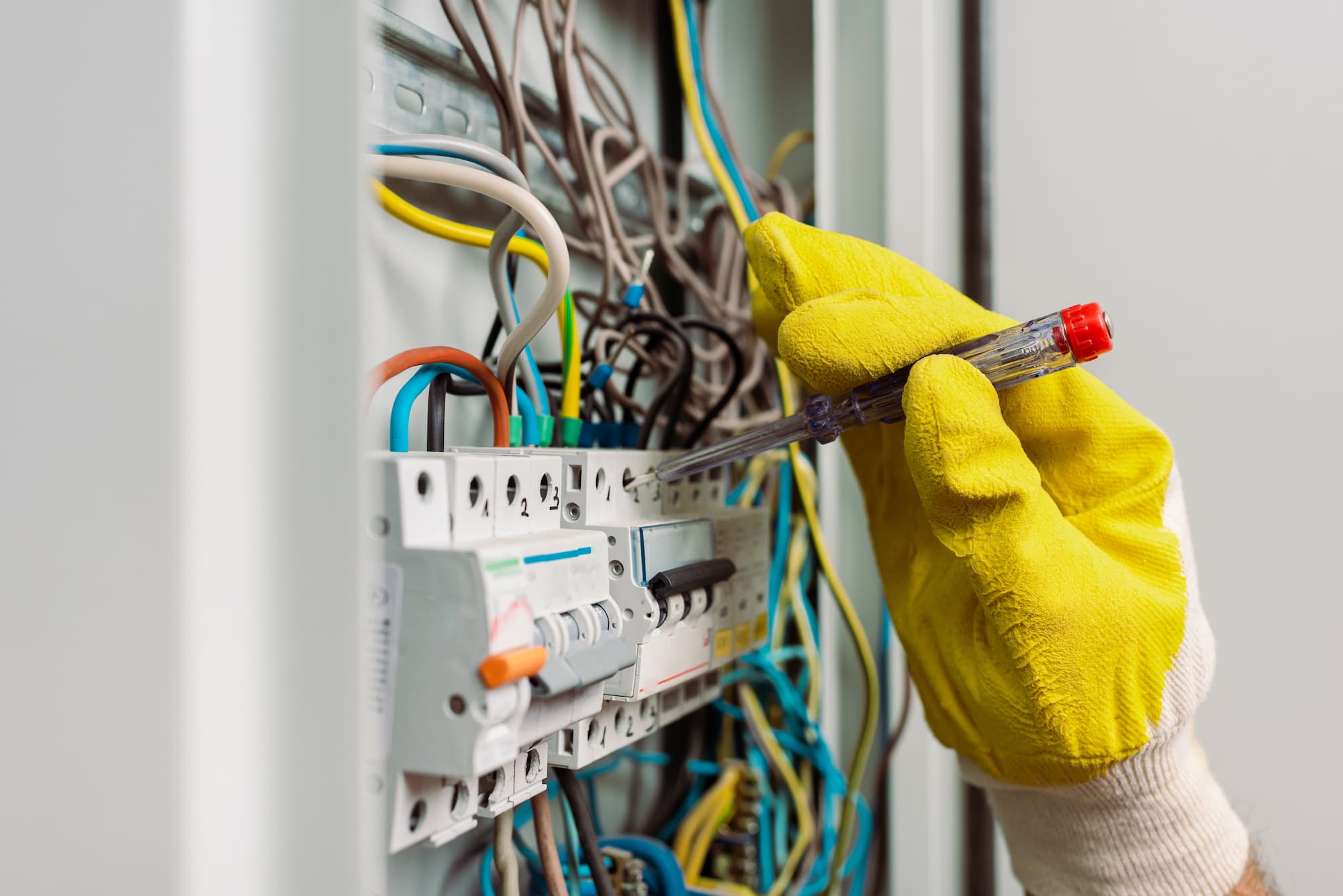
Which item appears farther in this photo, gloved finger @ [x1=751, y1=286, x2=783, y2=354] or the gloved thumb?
gloved finger @ [x1=751, y1=286, x2=783, y2=354]

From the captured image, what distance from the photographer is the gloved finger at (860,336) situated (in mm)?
488

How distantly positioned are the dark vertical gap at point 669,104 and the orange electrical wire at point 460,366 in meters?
0.41

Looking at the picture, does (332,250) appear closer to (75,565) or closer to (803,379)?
(75,565)

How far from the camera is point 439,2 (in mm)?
612

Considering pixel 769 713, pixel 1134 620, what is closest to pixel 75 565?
pixel 1134 620

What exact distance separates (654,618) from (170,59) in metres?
0.38

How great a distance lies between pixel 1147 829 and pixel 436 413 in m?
0.57

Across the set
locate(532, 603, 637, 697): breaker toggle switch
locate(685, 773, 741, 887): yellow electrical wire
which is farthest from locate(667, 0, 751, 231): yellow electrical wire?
locate(685, 773, 741, 887): yellow electrical wire

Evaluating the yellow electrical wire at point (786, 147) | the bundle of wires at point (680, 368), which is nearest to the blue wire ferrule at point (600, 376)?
the bundle of wires at point (680, 368)

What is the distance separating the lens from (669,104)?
925 mm

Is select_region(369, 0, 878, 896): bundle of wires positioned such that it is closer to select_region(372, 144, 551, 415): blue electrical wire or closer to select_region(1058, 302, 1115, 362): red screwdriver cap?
select_region(372, 144, 551, 415): blue electrical wire

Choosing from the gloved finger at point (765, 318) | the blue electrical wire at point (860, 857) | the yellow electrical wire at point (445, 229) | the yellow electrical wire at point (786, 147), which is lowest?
the blue electrical wire at point (860, 857)

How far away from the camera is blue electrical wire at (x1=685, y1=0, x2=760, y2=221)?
804mm

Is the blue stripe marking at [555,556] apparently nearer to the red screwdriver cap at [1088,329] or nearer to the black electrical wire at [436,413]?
the black electrical wire at [436,413]
